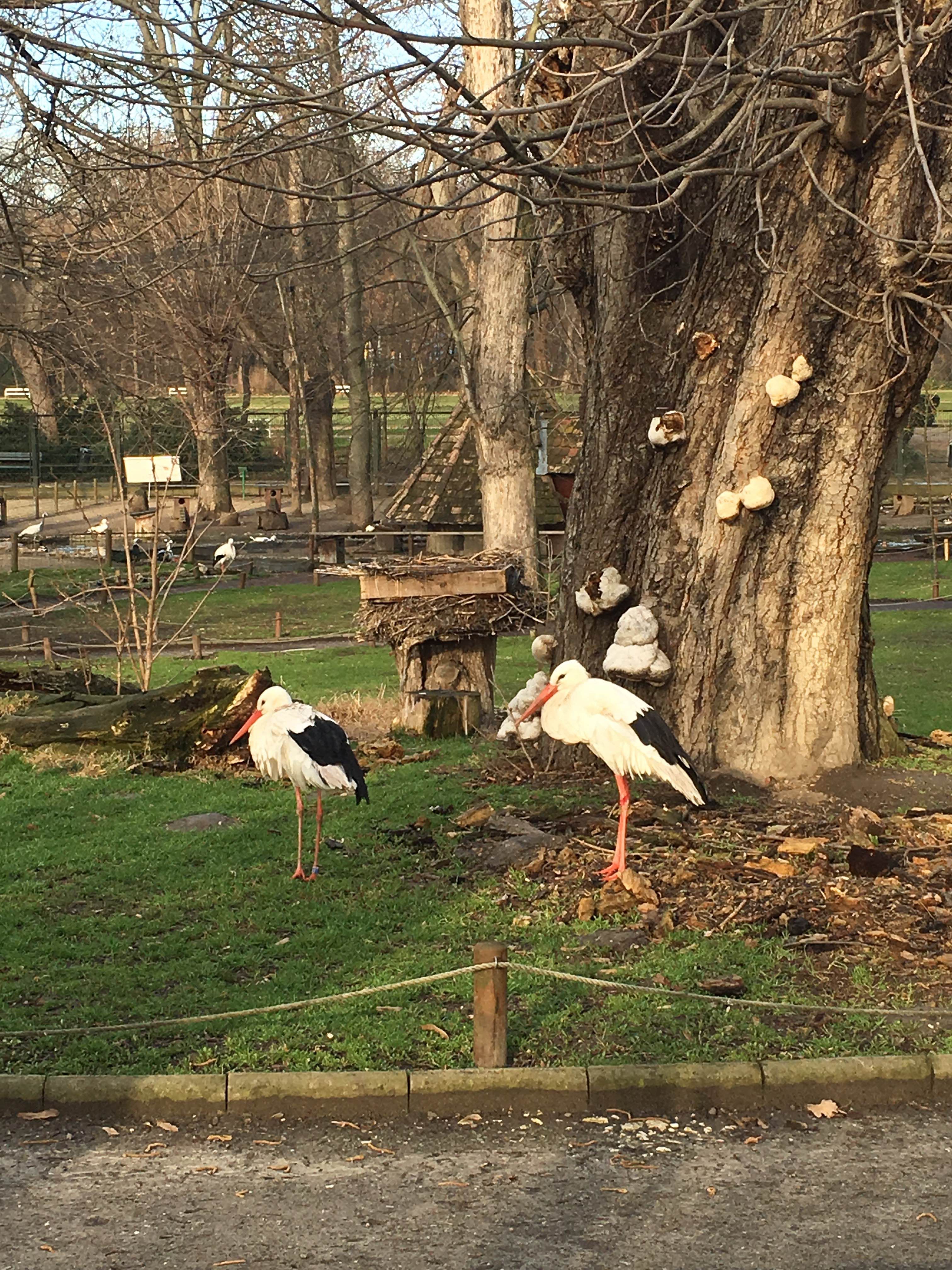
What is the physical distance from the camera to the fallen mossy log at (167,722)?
13828 millimetres

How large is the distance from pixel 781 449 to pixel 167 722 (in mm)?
6398

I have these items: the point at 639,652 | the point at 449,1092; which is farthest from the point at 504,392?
the point at 449,1092

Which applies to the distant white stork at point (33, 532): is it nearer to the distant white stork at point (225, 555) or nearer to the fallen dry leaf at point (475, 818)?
the distant white stork at point (225, 555)

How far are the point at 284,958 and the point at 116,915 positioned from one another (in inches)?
57.1

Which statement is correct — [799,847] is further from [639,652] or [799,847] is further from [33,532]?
[33,532]

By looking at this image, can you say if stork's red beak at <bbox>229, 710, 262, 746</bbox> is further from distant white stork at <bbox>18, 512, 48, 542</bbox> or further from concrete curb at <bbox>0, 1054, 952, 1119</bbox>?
distant white stork at <bbox>18, 512, 48, 542</bbox>

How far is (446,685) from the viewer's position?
15.9 meters

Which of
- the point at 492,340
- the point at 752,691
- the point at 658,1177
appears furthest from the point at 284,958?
the point at 492,340

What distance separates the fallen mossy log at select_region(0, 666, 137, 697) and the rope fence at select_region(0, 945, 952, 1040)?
8.71 m

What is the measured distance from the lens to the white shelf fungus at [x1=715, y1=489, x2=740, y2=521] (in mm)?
10844

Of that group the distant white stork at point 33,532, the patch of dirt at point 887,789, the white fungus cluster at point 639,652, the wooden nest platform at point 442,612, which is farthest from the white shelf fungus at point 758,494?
the distant white stork at point 33,532

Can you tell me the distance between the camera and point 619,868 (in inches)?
356

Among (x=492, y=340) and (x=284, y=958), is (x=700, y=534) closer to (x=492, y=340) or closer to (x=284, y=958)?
(x=284, y=958)

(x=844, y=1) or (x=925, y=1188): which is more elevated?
(x=844, y=1)
